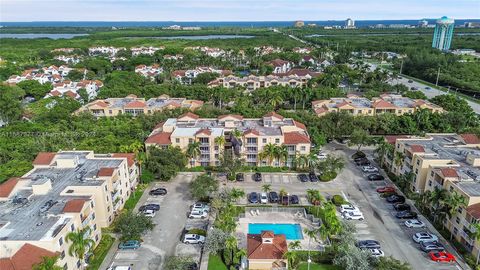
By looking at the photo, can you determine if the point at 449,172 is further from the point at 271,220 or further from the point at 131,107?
the point at 131,107

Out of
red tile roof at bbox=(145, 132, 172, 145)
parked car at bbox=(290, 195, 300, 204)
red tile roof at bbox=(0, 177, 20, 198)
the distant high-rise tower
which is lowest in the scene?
parked car at bbox=(290, 195, 300, 204)

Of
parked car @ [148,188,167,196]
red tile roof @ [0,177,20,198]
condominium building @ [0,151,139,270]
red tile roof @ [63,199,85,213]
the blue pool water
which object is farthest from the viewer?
parked car @ [148,188,167,196]

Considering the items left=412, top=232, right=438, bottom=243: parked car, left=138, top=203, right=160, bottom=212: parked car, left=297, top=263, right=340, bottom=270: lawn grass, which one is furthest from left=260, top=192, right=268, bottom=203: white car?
left=412, top=232, right=438, bottom=243: parked car

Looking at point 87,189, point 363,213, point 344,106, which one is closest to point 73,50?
point 344,106

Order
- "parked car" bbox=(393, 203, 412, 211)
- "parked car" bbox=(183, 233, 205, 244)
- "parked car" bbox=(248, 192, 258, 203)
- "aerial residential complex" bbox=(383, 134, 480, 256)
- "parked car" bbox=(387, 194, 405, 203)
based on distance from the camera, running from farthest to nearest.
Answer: "parked car" bbox=(248, 192, 258, 203), "parked car" bbox=(387, 194, 405, 203), "parked car" bbox=(393, 203, 412, 211), "parked car" bbox=(183, 233, 205, 244), "aerial residential complex" bbox=(383, 134, 480, 256)

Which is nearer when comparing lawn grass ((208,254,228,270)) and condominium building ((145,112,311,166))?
lawn grass ((208,254,228,270))

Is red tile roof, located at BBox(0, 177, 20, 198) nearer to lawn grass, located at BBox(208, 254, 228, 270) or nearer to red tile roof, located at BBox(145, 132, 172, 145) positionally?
red tile roof, located at BBox(145, 132, 172, 145)

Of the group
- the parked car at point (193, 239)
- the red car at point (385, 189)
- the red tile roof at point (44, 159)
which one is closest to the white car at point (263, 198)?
the parked car at point (193, 239)
